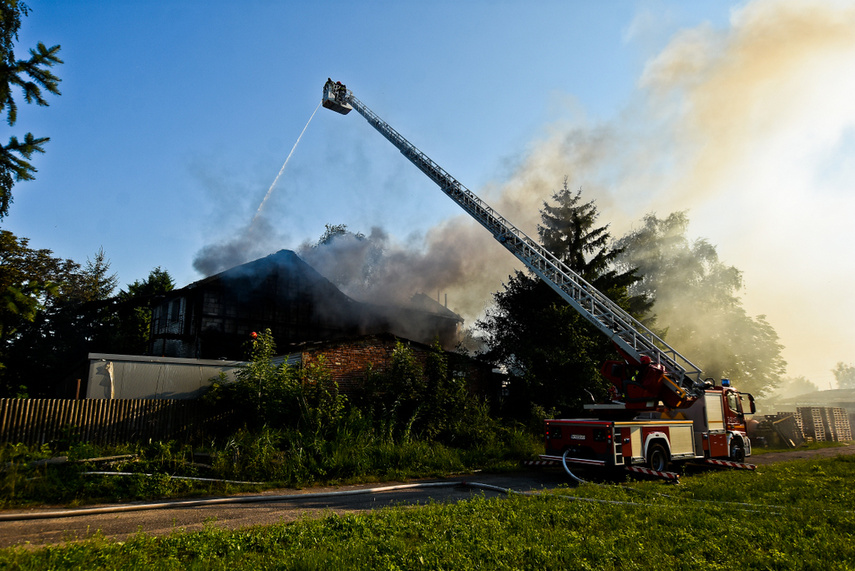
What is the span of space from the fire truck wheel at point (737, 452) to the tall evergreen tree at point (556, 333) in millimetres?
4091

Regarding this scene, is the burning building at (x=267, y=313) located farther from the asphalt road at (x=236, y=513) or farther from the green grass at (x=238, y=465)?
the asphalt road at (x=236, y=513)

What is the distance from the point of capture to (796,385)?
6526 inches

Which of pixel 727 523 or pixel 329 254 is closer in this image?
pixel 727 523

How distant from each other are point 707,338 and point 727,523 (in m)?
36.2

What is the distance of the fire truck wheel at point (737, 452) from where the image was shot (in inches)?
543

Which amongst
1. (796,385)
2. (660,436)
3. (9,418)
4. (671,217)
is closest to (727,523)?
(660,436)

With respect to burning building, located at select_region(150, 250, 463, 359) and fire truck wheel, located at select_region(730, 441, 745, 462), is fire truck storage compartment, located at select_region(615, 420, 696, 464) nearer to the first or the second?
fire truck wheel, located at select_region(730, 441, 745, 462)

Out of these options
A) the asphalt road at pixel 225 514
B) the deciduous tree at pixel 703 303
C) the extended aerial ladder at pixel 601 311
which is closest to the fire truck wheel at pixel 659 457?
the extended aerial ladder at pixel 601 311

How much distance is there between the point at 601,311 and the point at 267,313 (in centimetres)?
1652

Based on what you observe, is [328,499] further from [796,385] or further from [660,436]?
[796,385]

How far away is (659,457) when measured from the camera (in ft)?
37.6

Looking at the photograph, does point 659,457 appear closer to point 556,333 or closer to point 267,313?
point 556,333

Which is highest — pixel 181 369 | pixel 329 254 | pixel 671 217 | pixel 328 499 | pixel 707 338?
pixel 671 217

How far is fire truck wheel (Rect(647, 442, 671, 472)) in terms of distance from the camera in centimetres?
1114
